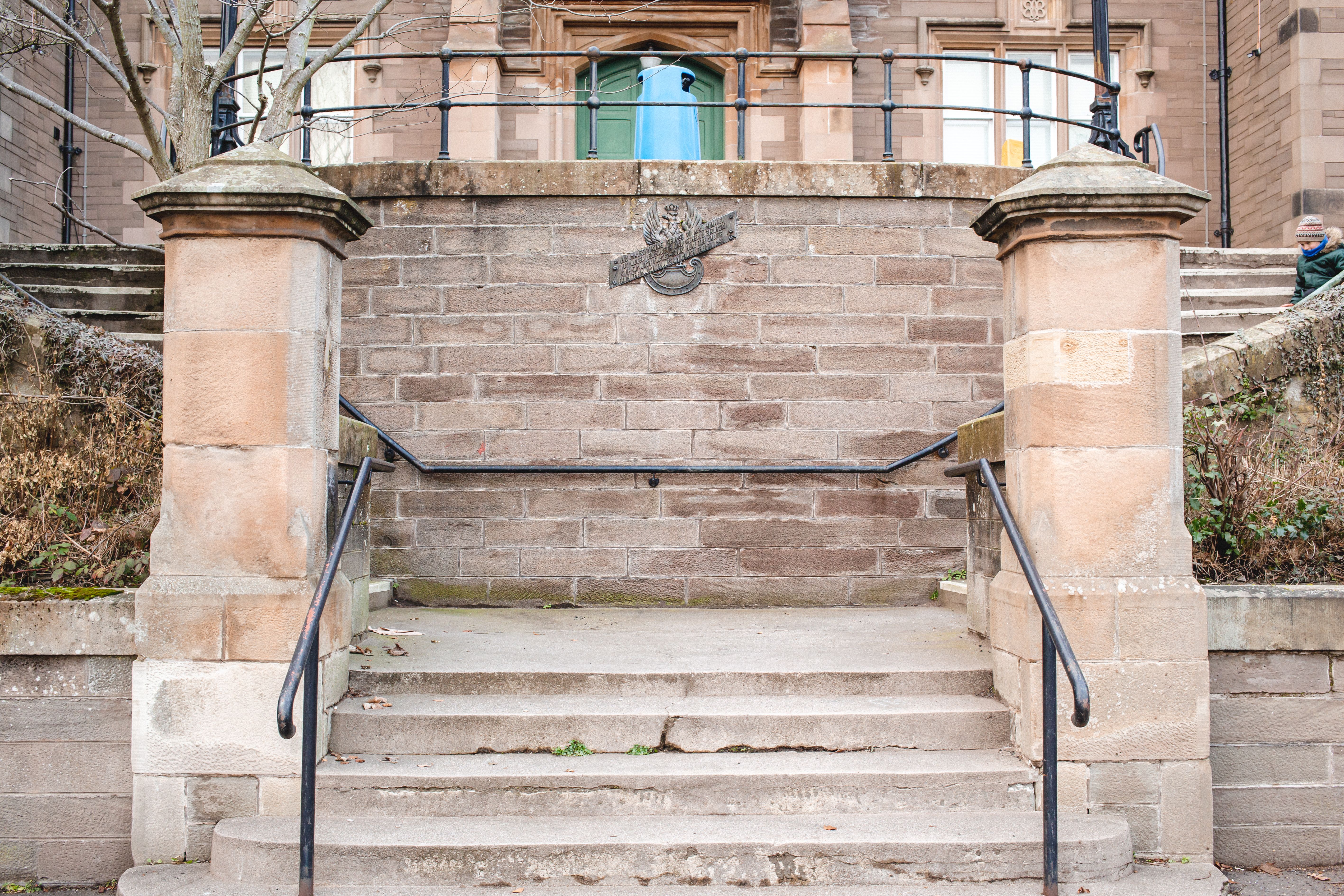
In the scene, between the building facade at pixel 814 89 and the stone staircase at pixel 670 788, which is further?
the building facade at pixel 814 89

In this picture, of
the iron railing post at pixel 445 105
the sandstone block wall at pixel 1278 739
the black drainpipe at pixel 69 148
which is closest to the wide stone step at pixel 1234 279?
the sandstone block wall at pixel 1278 739

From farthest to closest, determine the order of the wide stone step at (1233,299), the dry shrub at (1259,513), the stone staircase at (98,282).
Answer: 1. the wide stone step at (1233,299)
2. the stone staircase at (98,282)
3. the dry shrub at (1259,513)

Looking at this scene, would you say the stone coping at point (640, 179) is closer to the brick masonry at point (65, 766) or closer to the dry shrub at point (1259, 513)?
the dry shrub at point (1259, 513)

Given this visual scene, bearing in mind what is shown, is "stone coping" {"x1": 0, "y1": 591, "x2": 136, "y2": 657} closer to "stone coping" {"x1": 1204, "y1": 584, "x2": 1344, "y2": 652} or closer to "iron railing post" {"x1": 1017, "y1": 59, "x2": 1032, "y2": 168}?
"stone coping" {"x1": 1204, "y1": 584, "x2": 1344, "y2": 652}

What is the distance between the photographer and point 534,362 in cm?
686

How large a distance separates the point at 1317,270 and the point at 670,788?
291 inches

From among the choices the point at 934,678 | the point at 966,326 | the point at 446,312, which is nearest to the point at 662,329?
the point at 446,312

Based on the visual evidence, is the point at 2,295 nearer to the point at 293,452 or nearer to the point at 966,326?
the point at 293,452

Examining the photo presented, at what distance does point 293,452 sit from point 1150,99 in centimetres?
1136

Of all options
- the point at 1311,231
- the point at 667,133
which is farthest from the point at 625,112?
the point at 1311,231

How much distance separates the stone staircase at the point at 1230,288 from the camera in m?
7.96

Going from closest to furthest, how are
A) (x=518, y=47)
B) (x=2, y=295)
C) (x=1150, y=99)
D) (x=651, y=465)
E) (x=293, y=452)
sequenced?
(x=293, y=452), (x=2, y=295), (x=651, y=465), (x=518, y=47), (x=1150, y=99)

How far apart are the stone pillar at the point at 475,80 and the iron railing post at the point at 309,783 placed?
778 centimetres

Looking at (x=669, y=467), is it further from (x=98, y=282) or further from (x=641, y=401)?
(x=98, y=282)
